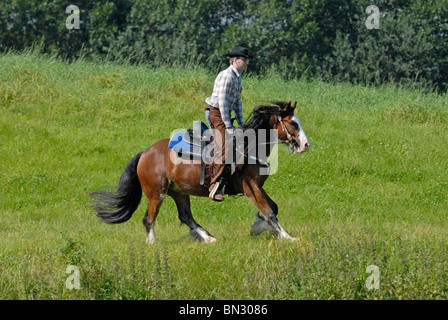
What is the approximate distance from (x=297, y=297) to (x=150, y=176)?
384 cm

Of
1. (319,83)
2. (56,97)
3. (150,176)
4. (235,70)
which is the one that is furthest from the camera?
(319,83)

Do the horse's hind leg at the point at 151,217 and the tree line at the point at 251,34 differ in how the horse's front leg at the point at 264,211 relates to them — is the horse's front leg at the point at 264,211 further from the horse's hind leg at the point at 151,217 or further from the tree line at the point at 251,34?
the tree line at the point at 251,34

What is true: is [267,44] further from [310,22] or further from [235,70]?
[235,70]

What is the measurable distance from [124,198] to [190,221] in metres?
1.20

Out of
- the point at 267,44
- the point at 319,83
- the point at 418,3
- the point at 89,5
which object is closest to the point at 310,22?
the point at 267,44

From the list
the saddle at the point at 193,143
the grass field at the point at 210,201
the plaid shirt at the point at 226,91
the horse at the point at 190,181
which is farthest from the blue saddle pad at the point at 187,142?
the grass field at the point at 210,201

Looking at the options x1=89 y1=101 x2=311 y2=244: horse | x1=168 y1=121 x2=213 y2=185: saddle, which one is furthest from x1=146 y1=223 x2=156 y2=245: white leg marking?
x1=168 y1=121 x2=213 y2=185: saddle

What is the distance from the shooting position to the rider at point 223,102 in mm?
9672

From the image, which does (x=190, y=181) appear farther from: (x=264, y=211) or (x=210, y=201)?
(x=210, y=201)

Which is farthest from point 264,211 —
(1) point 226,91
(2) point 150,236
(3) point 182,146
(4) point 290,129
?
(2) point 150,236

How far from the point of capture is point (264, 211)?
963 centimetres
